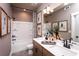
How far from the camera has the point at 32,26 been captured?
1582 mm

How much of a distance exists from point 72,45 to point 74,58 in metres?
0.54

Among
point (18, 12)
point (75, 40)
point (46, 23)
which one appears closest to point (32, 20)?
point (18, 12)

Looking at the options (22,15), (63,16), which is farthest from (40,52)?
(63,16)

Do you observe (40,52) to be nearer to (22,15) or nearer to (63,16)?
(22,15)

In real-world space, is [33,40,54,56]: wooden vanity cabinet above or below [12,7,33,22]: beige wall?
below

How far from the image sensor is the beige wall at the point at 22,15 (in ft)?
5.02

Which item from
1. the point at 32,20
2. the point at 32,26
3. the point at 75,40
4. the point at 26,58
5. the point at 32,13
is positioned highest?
the point at 32,13

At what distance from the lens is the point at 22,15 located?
5.13ft

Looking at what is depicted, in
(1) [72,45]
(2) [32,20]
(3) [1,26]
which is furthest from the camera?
(1) [72,45]

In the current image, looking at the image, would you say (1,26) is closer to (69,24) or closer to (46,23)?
(46,23)

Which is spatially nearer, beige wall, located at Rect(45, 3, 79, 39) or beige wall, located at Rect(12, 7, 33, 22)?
beige wall, located at Rect(12, 7, 33, 22)

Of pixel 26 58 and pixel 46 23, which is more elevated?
pixel 46 23

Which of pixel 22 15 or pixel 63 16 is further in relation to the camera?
pixel 63 16

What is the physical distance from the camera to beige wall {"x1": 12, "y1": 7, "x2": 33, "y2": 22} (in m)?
1.53
